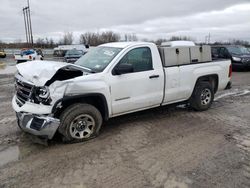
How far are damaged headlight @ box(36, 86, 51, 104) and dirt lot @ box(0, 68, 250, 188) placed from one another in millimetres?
879

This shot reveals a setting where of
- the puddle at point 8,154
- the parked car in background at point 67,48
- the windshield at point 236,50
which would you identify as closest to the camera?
the puddle at point 8,154

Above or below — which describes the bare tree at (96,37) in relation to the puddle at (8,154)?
above

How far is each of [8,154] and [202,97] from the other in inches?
190

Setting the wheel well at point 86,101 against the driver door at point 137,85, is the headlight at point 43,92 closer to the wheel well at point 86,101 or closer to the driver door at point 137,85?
the wheel well at point 86,101

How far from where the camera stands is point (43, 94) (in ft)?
14.1

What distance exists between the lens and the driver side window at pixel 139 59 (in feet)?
17.3

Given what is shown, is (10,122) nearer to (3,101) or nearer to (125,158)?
(3,101)

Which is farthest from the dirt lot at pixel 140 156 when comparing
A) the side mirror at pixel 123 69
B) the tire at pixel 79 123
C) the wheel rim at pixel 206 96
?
the side mirror at pixel 123 69

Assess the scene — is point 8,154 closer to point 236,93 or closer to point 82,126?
point 82,126

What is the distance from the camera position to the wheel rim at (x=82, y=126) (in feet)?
15.0

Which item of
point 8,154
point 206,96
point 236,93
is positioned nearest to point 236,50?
point 236,93

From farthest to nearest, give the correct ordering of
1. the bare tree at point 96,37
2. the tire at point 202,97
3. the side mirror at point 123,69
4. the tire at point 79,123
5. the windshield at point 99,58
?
the bare tree at point 96,37 → the tire at point 202,97 → the windshield at point 99,58 → the side mirror at point 123,69 → the tire at point 79,123

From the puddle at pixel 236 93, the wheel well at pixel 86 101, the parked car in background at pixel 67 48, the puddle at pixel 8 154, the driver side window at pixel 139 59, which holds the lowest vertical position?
the puddle at pixel 8 154

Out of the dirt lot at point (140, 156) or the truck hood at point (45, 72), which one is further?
the truck hood at point (45, 72)
